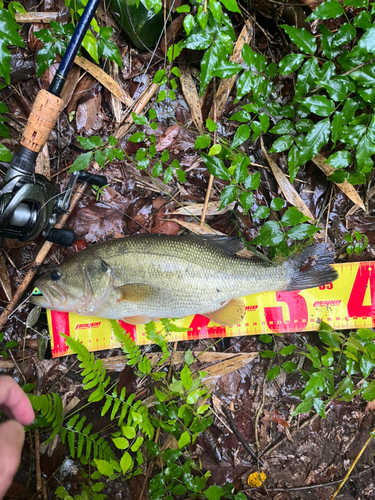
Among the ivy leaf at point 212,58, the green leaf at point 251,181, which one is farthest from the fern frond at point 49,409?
the ivy leaf at point 212,58

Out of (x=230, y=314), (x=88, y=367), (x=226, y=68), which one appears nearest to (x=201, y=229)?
(x=230, y=314)

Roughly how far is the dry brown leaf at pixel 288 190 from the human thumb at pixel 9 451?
3.08 m

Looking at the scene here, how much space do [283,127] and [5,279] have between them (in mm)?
3204

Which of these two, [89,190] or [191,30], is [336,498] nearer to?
[89,190]

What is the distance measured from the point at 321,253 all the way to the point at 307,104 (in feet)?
4.62

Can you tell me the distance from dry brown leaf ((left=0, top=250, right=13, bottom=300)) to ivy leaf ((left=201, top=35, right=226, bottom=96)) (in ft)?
8.79

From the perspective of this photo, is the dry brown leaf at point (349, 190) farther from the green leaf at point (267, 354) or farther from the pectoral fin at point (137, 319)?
the pectoral fin at point (137, 319)

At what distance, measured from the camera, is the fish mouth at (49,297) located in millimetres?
3002

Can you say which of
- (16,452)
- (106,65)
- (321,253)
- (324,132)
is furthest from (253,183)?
(16,452)

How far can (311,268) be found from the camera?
3.15 m

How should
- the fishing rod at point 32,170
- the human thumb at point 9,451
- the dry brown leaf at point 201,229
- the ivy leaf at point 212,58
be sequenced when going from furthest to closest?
the dry brown leaf at point 201,229
the ivy leaf at point 212,58
the fishing rod at point 32,170
the human thumb at point 9,451

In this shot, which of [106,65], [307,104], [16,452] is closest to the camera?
[16,452]

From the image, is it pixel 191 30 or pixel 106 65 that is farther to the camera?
pixel 106 65

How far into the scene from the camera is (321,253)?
3162mm
